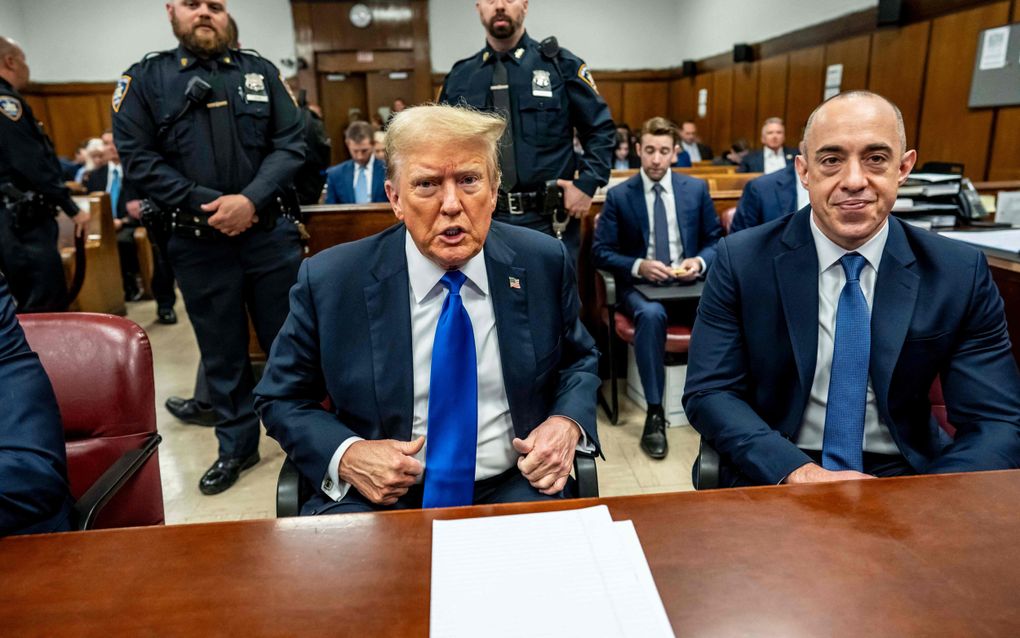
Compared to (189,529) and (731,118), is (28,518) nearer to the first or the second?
(189,529)

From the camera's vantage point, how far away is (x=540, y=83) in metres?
3.03

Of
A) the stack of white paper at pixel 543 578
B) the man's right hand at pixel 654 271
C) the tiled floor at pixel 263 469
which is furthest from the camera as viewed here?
the man's right hand at pixel 654 271

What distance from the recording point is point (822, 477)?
123 centimetres

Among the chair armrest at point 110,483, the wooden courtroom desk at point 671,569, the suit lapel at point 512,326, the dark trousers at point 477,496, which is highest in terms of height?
the suit lapel at point 512,326

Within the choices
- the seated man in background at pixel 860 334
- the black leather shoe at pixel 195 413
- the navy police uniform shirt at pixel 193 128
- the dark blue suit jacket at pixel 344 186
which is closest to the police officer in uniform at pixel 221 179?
the navy police uniform shirt at pixel 193 128

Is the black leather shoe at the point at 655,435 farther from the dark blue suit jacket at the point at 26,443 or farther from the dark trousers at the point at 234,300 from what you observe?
the dark blue suit jacket at the point at 26,443

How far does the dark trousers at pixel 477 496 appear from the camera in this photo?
4.35 feet

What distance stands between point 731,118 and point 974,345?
9.70 m

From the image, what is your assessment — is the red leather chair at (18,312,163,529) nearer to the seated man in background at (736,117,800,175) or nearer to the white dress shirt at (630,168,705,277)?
the white dress shirt at (630,168,705,277)

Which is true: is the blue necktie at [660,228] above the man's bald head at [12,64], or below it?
below

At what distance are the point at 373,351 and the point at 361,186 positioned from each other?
413 cm

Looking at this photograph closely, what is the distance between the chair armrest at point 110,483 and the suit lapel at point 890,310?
150 centimetres

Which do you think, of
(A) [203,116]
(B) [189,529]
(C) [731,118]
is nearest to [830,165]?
(B) [189,529]

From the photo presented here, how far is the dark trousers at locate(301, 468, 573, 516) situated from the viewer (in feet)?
4.35
